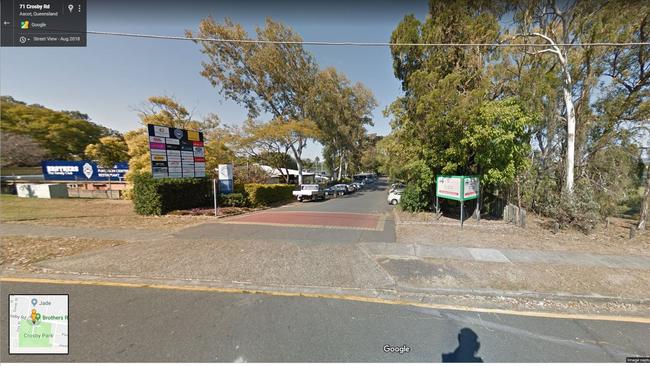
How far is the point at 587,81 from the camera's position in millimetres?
10812

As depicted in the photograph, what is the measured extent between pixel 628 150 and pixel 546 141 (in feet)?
Answer: 8.78

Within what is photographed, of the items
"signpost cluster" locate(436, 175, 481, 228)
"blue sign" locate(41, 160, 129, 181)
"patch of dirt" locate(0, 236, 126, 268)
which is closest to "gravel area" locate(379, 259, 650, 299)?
"signpost cluster" locate(436, 175, 481, 228)

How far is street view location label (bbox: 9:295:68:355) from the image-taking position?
2.56 metres

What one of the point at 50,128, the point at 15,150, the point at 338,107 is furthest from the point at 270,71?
the point at 50,128

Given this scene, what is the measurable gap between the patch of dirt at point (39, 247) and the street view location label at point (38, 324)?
223 centimetres

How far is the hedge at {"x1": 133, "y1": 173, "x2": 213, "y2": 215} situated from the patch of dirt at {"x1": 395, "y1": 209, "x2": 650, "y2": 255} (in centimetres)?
1037

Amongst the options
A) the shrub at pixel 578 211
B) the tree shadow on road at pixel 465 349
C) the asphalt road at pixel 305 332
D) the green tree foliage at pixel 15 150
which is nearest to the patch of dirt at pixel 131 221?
the asphalt road at pixel 305 332

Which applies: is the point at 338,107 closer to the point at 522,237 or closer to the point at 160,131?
the point at 160,131

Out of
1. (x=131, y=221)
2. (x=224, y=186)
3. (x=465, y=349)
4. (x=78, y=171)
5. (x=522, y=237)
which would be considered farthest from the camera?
(x=78, y=171)

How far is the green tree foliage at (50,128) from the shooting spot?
1148 inches

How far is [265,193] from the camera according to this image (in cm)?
1576

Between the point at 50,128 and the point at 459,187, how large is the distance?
51.0 m

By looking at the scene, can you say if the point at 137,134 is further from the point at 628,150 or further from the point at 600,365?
the point at 628,150

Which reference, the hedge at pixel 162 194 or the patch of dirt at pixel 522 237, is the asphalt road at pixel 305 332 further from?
the hedge at pixel 162 194
